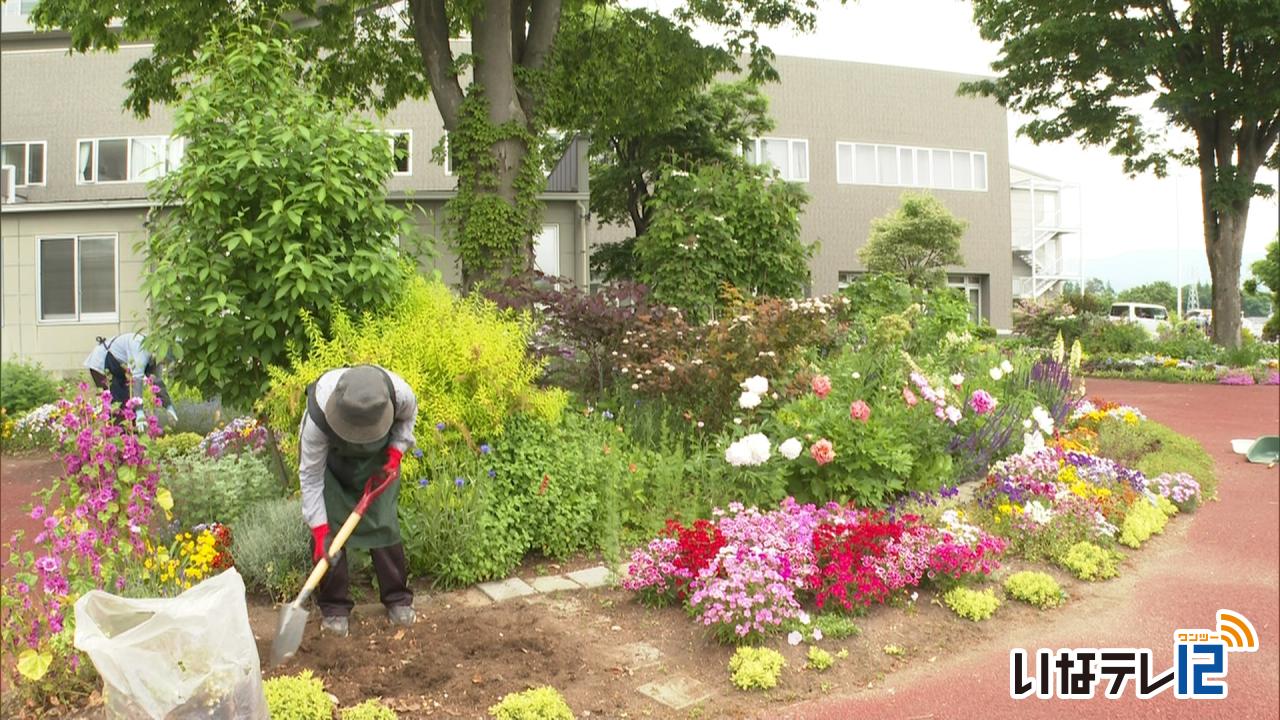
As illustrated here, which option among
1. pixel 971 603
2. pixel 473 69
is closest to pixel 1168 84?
pixel 473 69

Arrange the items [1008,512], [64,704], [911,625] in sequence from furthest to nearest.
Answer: [1008,512] → [911,625] → [64,704]

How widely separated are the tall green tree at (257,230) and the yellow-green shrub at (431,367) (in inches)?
7.1

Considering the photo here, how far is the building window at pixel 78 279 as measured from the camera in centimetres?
1670

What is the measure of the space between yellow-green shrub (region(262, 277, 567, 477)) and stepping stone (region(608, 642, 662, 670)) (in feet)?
5.41

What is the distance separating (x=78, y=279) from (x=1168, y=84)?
71.7 feet

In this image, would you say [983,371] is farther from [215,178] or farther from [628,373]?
[215,178]

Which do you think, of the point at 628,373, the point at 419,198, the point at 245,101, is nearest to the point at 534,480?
the point at 628,373

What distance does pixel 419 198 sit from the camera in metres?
16.3

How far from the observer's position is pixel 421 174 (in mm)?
23625

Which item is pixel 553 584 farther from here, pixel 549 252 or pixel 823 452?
pixel 549 252

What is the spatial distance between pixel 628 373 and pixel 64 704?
4335 millimetres

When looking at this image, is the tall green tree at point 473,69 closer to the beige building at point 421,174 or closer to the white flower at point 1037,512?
the beige building at point 421,174

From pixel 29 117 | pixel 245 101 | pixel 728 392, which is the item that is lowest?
pixel 728 392

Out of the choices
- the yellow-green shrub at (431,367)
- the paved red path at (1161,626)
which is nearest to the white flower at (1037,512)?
the paved red path at (1161,626)
